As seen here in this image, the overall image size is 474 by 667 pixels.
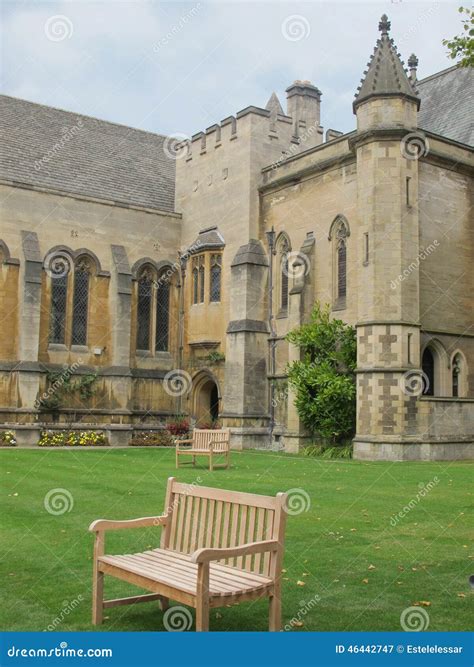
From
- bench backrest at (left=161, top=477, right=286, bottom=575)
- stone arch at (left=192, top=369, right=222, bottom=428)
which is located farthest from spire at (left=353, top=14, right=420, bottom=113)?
bench backrest at (left=161, top=477, right=286, bottom=575)

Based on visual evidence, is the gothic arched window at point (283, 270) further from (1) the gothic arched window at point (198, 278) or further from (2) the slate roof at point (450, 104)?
(2) the slate roof at point (450, 104)

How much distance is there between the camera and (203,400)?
30.7m

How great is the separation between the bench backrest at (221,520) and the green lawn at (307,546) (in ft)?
1.78

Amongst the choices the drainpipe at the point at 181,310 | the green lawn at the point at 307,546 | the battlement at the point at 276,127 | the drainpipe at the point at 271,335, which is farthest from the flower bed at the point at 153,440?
the battlement at the point at 276,127

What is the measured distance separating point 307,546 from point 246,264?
1958 cm

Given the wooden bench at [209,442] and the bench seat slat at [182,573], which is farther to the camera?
the wooden bench at [209,442]

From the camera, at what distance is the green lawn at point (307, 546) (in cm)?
587

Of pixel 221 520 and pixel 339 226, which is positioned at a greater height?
pixel 339 226

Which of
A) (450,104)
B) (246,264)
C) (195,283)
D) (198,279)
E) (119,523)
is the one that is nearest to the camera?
(119,523)

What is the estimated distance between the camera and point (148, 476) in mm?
15398

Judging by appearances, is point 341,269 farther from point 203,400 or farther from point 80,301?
point 80,301

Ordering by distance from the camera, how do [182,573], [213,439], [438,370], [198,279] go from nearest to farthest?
1. [182,573]
2. [213,439]
3. [438,370]
4. [198,279]

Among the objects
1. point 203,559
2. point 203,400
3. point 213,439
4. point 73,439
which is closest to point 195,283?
point 203,400

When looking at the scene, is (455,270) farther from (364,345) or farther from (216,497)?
(216,497)
